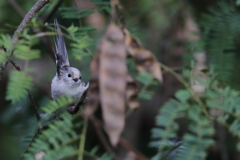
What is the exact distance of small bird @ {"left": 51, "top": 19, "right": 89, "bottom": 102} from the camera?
2.96m

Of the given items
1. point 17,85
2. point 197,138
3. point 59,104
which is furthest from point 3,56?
point 197,138

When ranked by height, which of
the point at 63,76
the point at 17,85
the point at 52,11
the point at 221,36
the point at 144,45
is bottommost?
the point at 63,76

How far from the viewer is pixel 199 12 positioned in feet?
9.94

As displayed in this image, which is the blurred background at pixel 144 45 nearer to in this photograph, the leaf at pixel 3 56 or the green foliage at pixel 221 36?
the green foliage at pixel 221 36

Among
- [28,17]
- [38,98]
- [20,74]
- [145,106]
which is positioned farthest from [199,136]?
[145,106]

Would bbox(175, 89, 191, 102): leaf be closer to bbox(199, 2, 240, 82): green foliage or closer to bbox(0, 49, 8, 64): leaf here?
bbox(0, 49, 8, 64): leaf

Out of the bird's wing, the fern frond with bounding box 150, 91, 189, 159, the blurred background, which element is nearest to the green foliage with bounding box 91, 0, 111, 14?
the blurred background

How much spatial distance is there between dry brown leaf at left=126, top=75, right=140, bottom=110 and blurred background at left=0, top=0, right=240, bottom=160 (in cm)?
134

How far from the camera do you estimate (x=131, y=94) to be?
1446 millimetres

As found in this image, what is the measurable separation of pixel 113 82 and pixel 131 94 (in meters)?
0.13

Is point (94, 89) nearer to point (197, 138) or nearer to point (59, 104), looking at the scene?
point (59, 104)

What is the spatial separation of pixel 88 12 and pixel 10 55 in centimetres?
89

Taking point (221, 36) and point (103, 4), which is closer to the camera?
point (103, 4)

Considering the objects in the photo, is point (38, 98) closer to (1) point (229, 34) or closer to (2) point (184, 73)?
(1) point (229, 34)
